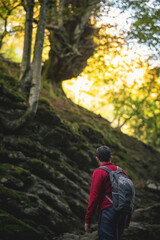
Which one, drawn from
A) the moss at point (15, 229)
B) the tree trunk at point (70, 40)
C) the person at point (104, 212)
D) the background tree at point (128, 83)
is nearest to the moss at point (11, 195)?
the moss at point (15, 229)

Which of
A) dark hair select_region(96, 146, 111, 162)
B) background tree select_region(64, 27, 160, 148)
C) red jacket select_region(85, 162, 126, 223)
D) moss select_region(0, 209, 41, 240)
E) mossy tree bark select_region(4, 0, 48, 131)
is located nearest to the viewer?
red jacket select_region(85, 162, 126, 223)

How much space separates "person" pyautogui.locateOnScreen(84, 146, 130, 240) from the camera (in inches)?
146

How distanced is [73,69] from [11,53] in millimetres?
16659

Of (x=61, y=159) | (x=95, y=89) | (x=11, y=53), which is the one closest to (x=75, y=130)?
(x=61, y=159)

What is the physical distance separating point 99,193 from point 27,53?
8.71 meters

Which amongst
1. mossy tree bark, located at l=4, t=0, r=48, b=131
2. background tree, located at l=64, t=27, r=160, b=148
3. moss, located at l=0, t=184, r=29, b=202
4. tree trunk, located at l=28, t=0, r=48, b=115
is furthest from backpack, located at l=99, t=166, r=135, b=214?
background tree, located at l=64, t=27, r=160, b=148

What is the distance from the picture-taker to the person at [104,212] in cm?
370

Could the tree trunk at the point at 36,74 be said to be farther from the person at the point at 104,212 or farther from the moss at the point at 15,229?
the person at the point at 104,212

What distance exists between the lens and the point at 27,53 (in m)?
10.3

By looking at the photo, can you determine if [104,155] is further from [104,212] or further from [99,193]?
[104,212]

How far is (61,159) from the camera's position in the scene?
9.18m

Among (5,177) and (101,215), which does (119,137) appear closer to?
(5,177)

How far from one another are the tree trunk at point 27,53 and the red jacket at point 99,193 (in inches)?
313

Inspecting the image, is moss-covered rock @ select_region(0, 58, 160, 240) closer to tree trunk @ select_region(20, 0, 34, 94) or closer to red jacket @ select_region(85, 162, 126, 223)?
tree trunk @ select_region(20, 0, 34, 94)
